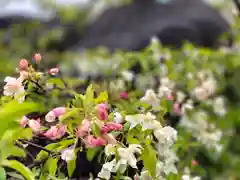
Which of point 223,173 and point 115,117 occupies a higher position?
point 115,117

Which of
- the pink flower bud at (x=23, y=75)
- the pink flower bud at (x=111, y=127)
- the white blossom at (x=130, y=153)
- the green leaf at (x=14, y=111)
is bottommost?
the white blossom at (x=130, y=153)

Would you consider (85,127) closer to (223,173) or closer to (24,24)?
(223,173)

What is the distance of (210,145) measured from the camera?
58.3 inches

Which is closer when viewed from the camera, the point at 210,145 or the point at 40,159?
the point at 40,159

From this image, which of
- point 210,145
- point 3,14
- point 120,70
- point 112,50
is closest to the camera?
point 210,145

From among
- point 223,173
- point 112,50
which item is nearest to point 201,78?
point 223,173

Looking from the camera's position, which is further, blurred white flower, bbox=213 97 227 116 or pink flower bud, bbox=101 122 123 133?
blurred white flower, bbox=213 97 227 116

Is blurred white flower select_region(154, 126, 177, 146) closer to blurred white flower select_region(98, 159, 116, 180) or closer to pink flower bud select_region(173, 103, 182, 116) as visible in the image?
blurred white flower select_region(98, 159, 116, 180)

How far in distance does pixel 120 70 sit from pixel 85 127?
0.99 m

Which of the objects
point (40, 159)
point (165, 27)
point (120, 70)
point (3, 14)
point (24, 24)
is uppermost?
point (3, 14)

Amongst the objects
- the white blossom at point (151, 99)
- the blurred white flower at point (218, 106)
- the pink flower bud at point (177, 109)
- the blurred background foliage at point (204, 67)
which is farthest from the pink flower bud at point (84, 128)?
the blurred white flower at point (218, 106)

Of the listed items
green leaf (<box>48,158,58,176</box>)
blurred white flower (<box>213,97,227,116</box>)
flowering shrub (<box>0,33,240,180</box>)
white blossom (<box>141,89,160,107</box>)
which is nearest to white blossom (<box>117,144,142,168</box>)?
flowering shrub (<box>0,33,240,180</box>)

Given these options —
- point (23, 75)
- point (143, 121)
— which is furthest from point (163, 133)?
point (23, 75)

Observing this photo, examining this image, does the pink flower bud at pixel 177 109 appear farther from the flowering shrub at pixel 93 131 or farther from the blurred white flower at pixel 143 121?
the blurred white flower at pixel 143 121
